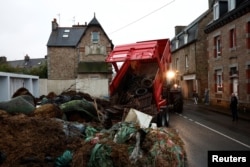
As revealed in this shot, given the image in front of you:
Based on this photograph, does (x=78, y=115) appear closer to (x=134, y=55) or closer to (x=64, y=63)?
(x=134, y=55)

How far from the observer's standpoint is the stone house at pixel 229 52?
23.3m

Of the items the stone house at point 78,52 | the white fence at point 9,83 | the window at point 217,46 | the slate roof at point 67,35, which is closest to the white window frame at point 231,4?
the window at point 217,46

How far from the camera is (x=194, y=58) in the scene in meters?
38.3

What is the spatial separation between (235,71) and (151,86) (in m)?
13.7

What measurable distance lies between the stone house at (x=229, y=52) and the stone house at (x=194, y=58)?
6.56 m

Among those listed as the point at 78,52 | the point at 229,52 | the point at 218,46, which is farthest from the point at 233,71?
the point at 78,52

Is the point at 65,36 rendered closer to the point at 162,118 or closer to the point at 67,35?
the point at 67,35

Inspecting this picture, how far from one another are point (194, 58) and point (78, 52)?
13.2m

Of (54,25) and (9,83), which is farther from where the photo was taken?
(54,25)

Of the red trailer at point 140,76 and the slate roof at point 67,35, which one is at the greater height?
the slate roof at point 67,35

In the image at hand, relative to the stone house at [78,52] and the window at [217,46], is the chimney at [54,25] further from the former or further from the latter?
the window at [217,46]

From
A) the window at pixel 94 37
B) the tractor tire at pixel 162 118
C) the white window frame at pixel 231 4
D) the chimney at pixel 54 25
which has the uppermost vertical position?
the chimney at pixel 54 25

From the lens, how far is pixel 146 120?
10.8 m

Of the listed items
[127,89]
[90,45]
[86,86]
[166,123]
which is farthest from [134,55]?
[90,45]
